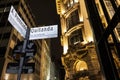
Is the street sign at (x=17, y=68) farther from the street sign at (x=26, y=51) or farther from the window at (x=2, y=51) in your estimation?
the window at (x=2, y=51)

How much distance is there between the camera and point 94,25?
4820mm

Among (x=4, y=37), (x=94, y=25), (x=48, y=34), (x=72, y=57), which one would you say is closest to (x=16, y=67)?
(x=48, y=34)

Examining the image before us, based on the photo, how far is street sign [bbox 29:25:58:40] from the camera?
544 centimetres

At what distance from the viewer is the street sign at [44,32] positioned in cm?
544

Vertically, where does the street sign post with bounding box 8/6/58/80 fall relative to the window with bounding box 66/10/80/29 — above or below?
below

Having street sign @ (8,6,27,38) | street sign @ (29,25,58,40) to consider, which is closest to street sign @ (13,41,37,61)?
street sign @ (29,25,58,40)

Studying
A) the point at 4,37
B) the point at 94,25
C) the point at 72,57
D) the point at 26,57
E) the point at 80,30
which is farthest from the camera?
the point at 4,37

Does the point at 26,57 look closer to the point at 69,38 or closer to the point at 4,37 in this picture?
the point at 69,38

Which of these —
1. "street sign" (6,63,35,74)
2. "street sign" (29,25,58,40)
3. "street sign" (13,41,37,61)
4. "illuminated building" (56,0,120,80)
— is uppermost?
"illuminated building" (56,0,120,80)

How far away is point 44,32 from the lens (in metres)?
5.52

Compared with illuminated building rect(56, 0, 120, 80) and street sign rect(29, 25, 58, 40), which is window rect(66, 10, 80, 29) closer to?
illuminated building rect(56, 0, 120, 80)

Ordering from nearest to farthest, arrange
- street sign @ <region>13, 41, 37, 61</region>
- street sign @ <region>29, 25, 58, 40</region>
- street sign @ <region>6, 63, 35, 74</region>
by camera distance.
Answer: street sign @ <region>6, 63, 35, 74</region> < street sign @ <region>13, 41, 37, 61</region> < street sign @ <region>29, 25, 58, 40</region>

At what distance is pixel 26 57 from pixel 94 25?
2352mm

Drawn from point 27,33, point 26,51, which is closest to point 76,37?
point 27,33
